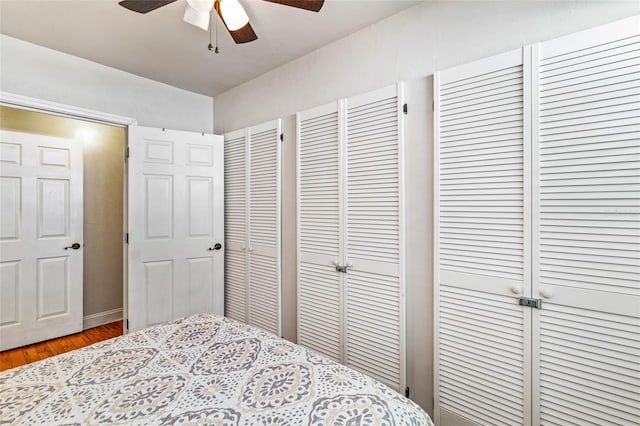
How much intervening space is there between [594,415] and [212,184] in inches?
122

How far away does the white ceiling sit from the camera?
1866mm

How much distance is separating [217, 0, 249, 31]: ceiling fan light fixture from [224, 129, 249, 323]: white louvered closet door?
4.10ft

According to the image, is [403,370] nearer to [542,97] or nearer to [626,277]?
[626,277]

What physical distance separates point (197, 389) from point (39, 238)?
3015 millimetres

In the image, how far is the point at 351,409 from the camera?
0.98 meters

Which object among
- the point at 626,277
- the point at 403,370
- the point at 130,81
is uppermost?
the point at 130,81

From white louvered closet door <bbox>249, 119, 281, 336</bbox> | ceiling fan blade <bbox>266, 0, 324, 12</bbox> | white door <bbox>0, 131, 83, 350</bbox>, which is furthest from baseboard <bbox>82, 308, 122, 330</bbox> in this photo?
ceiling fan blade <bbox>266, 0, 324, 12</bbox>

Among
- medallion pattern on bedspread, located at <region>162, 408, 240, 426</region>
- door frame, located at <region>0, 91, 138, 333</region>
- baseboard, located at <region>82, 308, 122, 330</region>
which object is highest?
door frame, located at <region>0, 91, 138, 333</region>

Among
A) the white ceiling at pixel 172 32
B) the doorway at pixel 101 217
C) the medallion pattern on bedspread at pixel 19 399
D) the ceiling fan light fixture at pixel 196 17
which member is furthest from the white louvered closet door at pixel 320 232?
the doorway at pixel 101 217

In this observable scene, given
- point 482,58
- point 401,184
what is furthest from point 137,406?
point 482,58

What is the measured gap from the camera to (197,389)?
1.10 m

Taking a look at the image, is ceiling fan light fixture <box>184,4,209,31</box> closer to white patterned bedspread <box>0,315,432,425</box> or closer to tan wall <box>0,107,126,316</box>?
white patterned bedspread <box>0,315,432,425</box>

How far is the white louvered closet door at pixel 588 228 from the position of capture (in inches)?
47.6

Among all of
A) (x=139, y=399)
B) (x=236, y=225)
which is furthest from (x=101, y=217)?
(x=139, y=399)
